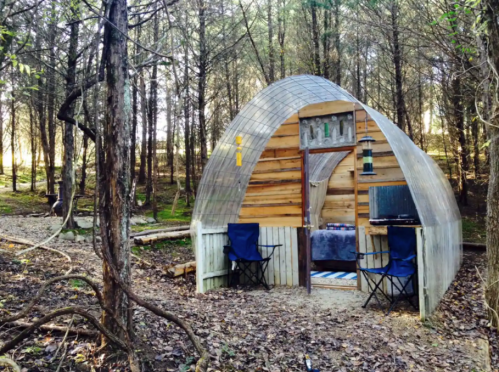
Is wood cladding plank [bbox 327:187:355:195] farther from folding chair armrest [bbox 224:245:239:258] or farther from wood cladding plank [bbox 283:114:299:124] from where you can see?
folding chair armrest [bbox 224:245:239:258]

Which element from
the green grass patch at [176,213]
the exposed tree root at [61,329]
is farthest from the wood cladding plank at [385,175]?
the green grass patch at [176,213]

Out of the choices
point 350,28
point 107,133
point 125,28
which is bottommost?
point 107,133

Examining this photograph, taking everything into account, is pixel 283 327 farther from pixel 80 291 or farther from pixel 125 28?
pixel 125 28

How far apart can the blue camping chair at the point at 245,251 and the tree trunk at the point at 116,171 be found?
324cm

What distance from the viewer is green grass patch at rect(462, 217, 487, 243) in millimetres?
10039

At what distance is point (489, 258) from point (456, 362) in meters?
1.55

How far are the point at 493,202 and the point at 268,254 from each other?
3368 millimetres

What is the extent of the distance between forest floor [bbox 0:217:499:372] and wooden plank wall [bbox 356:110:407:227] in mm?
1330

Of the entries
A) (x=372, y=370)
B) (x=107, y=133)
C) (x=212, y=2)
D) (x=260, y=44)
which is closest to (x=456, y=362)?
(x=372, y=370)

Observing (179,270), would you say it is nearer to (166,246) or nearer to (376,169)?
(166,246)

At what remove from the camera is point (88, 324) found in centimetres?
318

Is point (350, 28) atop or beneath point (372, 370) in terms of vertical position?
atop

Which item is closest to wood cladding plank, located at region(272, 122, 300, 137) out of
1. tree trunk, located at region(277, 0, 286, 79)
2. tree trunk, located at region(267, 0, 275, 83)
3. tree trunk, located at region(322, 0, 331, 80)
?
tree trunk, located at region(322, 0, 331, 80)

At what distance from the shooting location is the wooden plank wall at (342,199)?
9297 mm
